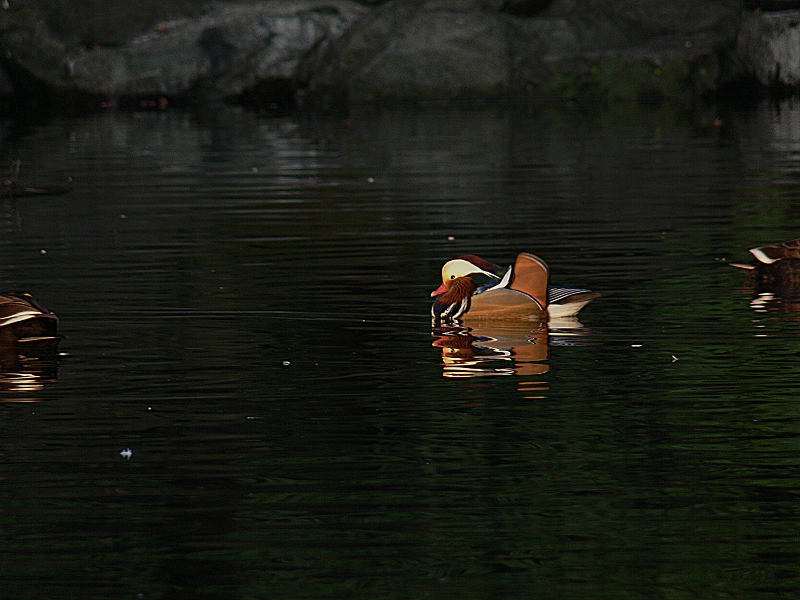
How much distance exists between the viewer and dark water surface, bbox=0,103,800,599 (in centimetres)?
511

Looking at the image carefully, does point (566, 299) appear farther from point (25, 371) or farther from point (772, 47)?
point (772, 47)

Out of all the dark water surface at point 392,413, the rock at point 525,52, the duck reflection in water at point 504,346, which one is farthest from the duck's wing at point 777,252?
the rock at point 525,52

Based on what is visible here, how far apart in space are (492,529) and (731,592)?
0.93 metres

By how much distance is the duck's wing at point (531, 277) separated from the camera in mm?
8867

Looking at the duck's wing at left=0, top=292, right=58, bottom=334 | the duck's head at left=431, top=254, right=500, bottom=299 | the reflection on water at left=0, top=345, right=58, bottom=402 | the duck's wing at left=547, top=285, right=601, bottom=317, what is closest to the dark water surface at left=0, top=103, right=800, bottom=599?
the reflection on water at left=0, top=345, right=58, bottom=402

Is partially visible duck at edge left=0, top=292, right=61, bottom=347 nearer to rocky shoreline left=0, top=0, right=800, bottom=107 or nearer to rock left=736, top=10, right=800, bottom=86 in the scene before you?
rocky shoreline left=0, top=0, right=800, bottom=107

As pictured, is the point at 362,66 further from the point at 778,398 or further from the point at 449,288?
the point at 778,398

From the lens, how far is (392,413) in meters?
7.11

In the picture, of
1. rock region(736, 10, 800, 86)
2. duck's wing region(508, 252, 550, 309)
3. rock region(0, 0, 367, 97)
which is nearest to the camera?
duck's wing region(508, 252, 550, 309)

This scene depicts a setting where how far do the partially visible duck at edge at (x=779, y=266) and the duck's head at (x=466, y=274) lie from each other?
6.58 ft

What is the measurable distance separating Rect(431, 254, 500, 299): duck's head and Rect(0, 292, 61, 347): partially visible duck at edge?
2.25m

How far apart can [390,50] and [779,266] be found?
2640 centimetres

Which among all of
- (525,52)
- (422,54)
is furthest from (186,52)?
(525,52)

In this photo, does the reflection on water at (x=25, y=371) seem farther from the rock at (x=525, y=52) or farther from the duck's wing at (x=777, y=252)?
the rock at (x=525, y=52)
